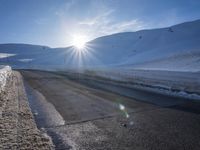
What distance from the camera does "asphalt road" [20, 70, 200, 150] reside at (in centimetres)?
603

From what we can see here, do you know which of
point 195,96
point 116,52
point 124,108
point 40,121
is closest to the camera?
point 40,121

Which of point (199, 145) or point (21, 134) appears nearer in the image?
point (199, 145)

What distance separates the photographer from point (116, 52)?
5822 inches

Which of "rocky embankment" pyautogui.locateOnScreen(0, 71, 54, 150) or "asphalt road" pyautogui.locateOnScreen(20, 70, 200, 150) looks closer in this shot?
"asphalt road" pyautogui.locateOnScreen(20, 70, 200, 150)

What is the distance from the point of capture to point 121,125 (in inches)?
302

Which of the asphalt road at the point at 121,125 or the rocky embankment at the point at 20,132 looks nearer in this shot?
the asphalt road at the point at 121,125

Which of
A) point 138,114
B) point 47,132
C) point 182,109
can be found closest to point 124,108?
point 138,114

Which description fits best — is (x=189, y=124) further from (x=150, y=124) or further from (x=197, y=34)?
(x=197, y=34)

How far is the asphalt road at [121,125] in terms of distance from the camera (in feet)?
19.8

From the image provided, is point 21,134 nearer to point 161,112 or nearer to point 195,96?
point 161,112

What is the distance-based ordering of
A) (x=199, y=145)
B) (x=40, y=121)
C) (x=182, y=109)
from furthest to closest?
1. (x=182, y=109)
2. (x=40, y=121)
3. (x=199, y=145)

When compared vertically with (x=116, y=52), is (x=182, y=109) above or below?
below

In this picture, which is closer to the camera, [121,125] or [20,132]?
[20,132]

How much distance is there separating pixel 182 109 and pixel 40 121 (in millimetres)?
5388
